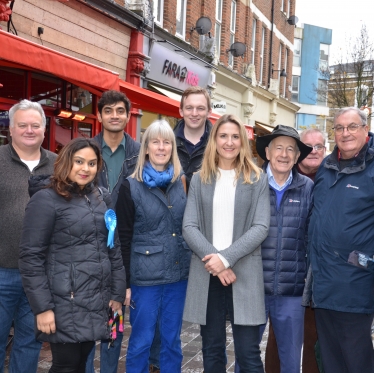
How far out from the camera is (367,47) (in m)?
23.0

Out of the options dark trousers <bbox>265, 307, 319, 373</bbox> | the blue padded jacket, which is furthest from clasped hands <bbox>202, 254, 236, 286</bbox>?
dark trousers <bbox>265, 307, 319, 373</bbox>

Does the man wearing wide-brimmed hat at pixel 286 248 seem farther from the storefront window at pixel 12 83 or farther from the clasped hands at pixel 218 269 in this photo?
the storefront window at pixel 12 83

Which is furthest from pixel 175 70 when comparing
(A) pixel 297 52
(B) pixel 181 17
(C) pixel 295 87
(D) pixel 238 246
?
(A) pixel 297 52

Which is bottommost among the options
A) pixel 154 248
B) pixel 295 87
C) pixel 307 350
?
pixel 307 350

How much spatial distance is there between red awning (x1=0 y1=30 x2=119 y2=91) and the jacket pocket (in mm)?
2504

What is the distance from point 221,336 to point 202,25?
12258mm

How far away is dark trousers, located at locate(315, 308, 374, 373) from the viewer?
3.55m

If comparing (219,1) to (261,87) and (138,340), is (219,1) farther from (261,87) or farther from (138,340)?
(138,340)

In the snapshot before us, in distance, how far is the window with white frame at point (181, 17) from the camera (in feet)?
48.3

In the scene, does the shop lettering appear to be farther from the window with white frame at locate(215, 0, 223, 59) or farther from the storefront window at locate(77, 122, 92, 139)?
the storefront window at locate(77, 122, 92, 139)

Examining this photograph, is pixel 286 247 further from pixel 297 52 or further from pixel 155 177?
pixel 297 52

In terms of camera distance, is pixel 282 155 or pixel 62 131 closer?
pixel 282 155

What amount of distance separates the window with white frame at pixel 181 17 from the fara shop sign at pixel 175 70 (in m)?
0.77

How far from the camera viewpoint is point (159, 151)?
399cm
